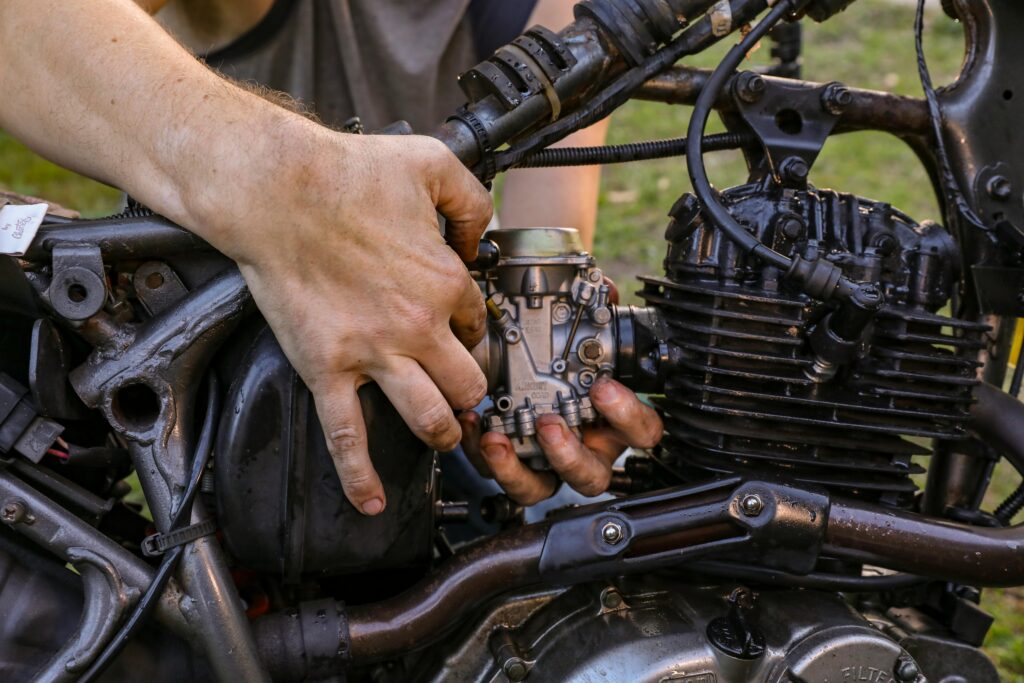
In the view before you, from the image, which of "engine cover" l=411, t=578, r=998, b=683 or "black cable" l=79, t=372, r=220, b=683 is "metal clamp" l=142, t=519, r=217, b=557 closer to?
"black cable" l=79, t=372, r=220, b=683

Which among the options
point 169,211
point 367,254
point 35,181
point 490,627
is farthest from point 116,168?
point 35,181

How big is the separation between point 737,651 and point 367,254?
2.15ft

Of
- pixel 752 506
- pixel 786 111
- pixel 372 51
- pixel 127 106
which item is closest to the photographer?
pixel 127 106

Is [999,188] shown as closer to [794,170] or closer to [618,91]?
[794,170]

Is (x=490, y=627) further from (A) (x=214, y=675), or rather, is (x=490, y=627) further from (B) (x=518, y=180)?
(B) (x=518, y=180)

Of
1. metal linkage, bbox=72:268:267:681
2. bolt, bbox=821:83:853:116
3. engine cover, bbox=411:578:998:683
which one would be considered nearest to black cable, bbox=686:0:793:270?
bolt, bbox=821:83:853:116

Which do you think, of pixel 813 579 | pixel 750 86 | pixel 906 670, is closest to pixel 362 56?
pixel 750 86

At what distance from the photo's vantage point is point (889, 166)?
4.99m

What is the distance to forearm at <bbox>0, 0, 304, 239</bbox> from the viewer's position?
3.06 feet

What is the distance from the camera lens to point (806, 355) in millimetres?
1183

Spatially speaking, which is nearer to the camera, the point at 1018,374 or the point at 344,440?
the point at 344,440

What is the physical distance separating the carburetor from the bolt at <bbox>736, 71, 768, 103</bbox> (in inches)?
13.1

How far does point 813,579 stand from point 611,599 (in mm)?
277

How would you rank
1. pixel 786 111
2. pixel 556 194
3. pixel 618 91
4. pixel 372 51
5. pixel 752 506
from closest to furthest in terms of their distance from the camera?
pixel 752 506 < pixel 618 91 < pixel 786 111 < pixel 372 51 < pixel 556 194
